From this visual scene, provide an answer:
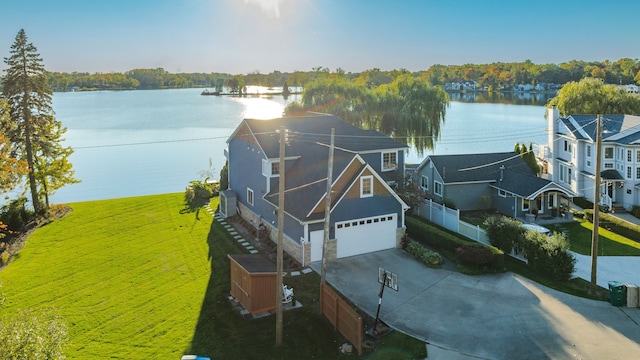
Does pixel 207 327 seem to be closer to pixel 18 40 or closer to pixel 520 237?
pixel 520 237

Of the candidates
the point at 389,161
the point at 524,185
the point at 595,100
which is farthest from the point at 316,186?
the point at 595,100

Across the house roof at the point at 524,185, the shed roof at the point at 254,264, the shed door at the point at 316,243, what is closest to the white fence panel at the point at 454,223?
the house roof at the point at 524,185

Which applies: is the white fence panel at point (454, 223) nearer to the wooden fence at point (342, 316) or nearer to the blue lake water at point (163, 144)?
the wooden fence at point (342, 316)

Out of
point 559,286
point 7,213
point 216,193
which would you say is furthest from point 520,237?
point 7,213

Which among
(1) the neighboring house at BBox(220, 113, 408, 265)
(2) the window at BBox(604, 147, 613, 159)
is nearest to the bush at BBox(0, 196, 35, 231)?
(1) the neighboring house at BBox(220, 113, 408, 265)

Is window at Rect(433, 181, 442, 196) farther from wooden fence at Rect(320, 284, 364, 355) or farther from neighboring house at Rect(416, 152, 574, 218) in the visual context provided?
wooden fence at Rect(320, 284, 364, 355)

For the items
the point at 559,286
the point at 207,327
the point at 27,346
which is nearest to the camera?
the point at 27,346
